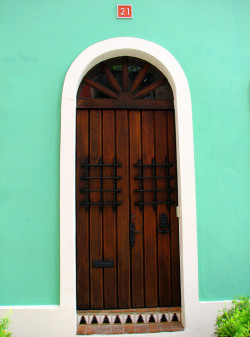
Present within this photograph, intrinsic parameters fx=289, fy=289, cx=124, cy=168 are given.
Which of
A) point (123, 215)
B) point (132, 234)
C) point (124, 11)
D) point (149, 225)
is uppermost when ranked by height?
point (124, 11)

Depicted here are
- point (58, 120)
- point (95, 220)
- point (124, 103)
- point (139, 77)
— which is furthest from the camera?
point (139, 77)

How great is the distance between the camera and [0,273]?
331 centimetres

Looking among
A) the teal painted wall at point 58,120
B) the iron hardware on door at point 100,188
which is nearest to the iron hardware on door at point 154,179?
the iron hardware on door at point 100,188

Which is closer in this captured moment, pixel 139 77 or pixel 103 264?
pixel 103 264

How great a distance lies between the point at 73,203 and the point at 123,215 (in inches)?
25.5

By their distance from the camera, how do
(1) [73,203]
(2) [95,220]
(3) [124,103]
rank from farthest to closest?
(3) [124,103] → (2) [95,220] → (1) [73,203]

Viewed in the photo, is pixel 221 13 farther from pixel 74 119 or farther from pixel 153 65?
pixel 74 119

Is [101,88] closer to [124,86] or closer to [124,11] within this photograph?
[124,86]

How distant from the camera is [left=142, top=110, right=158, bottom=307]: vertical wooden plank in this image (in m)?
3.54

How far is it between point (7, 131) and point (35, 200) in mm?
889

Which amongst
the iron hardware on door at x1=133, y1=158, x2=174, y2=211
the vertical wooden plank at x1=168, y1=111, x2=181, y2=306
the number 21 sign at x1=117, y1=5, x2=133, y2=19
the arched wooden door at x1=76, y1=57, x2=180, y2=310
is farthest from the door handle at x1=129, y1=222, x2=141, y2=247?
the number 21 sign at x1=117, y1=5, x2=133, y2=19

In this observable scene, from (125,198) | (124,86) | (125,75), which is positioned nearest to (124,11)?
(125,75)

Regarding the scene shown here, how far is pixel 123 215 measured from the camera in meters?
3.59

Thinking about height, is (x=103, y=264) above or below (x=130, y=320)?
above
